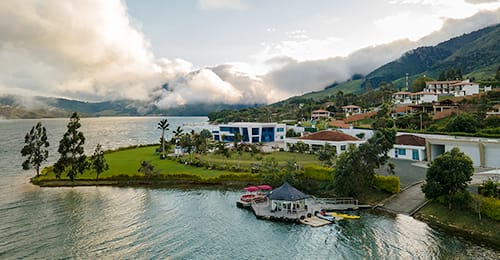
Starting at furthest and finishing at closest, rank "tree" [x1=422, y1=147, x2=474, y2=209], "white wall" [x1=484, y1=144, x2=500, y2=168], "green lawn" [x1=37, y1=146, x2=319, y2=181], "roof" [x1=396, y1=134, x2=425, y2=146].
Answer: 1. "roof" [x1=396, y1=134, x2=425, y2=146]
2. "green lawn" [x1=37, y1=146, x2=319, y2=181]
3. "white wall" [x1=484, y1=144, x2=500, y2=168]
4. "tree" [x1=422, y1=147, x2=474, y2=209]

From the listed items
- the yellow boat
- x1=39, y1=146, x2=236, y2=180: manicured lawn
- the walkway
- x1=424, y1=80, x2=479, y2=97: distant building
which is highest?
x1=424, y1=80, x2=479, y2=97: distant building

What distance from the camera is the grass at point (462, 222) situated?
27125 millimetres

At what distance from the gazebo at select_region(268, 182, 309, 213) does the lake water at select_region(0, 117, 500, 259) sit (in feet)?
9.55

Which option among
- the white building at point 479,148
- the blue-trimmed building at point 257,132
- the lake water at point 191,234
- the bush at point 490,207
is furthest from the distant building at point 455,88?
the lake water at point 191,234

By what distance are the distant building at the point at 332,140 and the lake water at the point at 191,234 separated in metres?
30.7

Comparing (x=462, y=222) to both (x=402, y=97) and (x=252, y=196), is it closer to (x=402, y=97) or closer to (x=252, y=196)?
(x=252, y=196)

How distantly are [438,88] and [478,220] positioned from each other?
93.3 m

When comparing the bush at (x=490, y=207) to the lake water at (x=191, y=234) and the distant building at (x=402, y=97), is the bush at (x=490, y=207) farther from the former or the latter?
the distant building at (x=402, y=97)

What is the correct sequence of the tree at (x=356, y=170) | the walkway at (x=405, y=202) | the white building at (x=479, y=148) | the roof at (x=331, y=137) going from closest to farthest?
the walkway at (x=405, y=202) → the tree at (x=356, y=170) → the white building at (x=479, y=148) → the roof at (x=331, y=137)

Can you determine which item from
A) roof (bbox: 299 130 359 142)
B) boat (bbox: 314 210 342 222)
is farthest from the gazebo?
roof (bbox: 299 130 359 142)

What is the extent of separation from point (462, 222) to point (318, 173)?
18.7m

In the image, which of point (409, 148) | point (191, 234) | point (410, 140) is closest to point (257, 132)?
point (410, 140)

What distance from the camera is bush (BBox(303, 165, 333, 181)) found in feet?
145

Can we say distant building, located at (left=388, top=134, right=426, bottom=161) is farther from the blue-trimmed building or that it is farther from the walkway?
the blue-trimmed building
